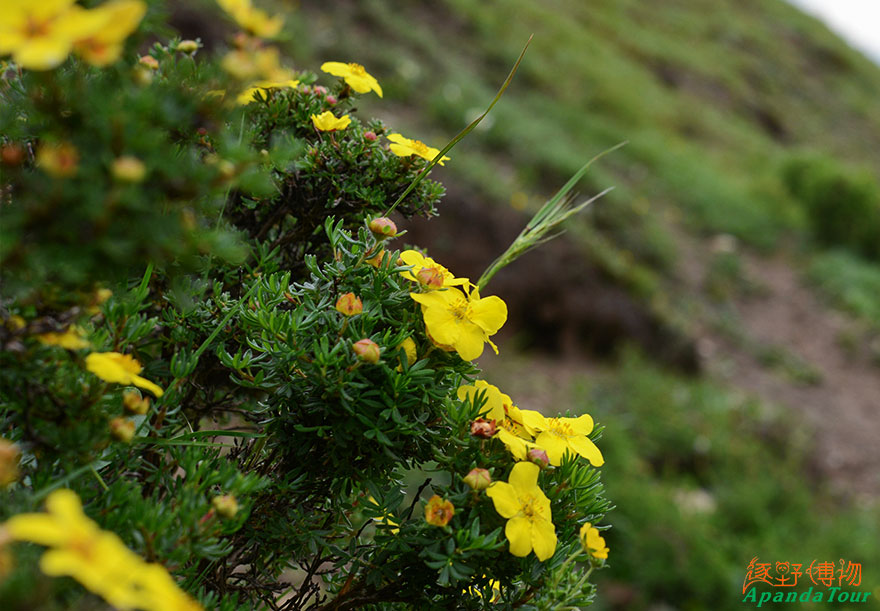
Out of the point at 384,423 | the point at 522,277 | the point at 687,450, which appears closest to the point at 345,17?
the point at 522,277

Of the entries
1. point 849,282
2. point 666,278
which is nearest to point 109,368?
point 666,278

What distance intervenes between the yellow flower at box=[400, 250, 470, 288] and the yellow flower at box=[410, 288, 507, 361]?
0.01 metres

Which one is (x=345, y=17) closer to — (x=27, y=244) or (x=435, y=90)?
(x=435, y=90)

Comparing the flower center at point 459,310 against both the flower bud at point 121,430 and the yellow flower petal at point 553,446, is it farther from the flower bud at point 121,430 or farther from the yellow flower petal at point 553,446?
the flower bud at point 121,430

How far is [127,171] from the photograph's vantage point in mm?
418

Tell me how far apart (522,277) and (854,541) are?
250cm

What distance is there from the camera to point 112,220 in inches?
17.3

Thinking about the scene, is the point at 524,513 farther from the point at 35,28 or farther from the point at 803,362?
the point at 803,362

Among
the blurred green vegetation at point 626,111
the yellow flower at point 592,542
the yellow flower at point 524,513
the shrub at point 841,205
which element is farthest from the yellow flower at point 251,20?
the shrub at point 841,205

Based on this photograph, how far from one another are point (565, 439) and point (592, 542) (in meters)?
0.11

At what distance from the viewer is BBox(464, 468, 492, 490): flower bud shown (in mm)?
669

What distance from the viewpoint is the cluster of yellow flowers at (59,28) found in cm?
40

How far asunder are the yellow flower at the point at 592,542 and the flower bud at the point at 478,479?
13 centimetres

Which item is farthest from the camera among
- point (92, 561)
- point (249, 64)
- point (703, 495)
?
point (703, 495)
